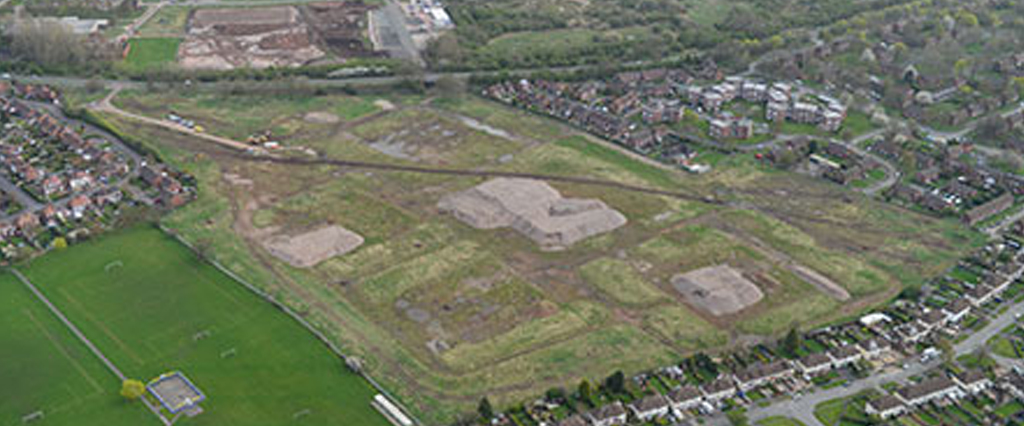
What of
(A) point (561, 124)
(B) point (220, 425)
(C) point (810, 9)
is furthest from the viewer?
(C) point (810, 9)

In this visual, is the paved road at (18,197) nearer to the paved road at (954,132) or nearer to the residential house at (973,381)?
the residential house at (973,381)

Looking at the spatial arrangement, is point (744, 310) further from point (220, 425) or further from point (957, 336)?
point (220, 425)

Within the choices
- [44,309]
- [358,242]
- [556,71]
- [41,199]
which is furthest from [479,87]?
[44,309]

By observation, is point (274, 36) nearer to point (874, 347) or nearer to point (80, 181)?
point (80, 181)

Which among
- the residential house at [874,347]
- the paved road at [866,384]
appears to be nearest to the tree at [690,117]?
the paved road at [866,384]

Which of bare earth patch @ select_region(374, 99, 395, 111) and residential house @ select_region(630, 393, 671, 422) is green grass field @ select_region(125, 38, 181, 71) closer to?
bare earth patch @ select_region(374, 99, 395, 111)

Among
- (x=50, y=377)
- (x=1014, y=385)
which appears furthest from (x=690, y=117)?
(x=50, y=377)

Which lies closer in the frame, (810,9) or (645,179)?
(645,179)
